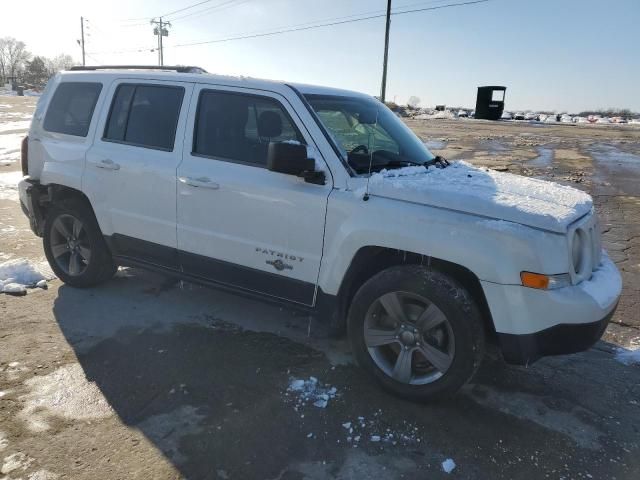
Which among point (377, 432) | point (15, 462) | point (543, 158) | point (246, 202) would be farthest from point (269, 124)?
point (543, 158)

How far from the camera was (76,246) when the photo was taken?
4.77 meters

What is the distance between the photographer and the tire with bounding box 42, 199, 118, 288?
4.59 m

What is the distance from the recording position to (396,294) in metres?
3.13

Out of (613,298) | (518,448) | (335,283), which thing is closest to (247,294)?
(335,283)

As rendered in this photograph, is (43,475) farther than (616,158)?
No

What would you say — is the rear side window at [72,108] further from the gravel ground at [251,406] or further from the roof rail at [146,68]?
the gravel ground at [251,406]

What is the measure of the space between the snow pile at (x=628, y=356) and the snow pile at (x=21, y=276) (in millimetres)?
5008

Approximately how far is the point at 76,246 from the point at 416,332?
334 cm

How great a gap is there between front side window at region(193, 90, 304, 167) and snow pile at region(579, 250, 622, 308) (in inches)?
79.1

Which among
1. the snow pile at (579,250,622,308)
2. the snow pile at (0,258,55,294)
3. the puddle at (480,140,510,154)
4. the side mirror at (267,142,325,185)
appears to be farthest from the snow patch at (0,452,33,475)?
the puddle at (480,140,510,154)

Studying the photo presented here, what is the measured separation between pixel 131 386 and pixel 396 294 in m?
1.78

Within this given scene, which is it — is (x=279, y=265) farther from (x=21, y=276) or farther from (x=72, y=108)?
(x=21, y=276)

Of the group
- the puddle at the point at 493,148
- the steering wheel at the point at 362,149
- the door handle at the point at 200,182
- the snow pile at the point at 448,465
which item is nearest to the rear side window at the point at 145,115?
the door handle at the point at 200,182

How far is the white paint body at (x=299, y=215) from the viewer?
9.12ft
